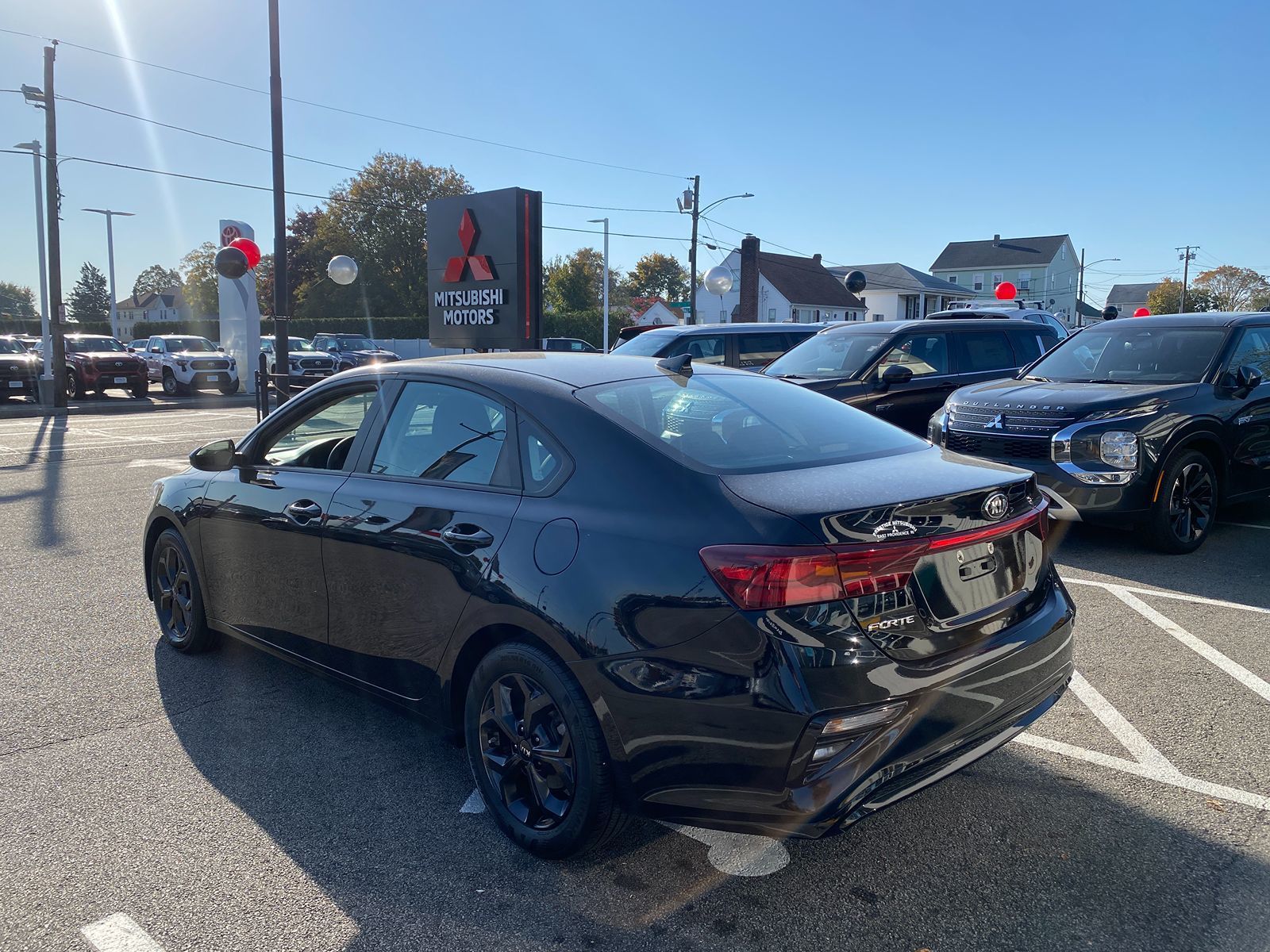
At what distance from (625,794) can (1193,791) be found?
2162 millimetres

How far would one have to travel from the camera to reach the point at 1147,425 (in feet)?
22.3

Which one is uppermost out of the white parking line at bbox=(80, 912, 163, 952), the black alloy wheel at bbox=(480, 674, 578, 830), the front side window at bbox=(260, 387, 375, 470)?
the front side window at bbox=(260, 387, 375, 470)

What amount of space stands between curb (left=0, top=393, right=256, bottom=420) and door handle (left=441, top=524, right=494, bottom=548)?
2226cm

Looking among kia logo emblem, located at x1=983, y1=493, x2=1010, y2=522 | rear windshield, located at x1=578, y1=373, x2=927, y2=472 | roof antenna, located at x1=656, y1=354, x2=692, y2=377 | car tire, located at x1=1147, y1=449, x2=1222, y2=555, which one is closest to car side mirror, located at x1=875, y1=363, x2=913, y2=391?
car tire, located at x1=1147, y1=449, x2=1222, y2=555

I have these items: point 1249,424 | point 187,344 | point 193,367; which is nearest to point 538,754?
point 1249,424

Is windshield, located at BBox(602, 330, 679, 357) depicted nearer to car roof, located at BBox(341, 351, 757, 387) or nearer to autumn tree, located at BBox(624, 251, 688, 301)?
car roof, located at BBox(341, 351, 757, 387)

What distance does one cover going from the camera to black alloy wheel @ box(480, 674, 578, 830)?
296cm

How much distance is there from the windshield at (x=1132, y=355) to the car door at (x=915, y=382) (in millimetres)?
1955

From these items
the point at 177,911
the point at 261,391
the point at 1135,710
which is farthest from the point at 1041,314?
the point at 177,911

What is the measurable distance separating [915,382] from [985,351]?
119 cm

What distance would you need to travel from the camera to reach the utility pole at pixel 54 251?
2298 cm

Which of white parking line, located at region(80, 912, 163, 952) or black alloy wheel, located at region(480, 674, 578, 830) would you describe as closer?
white parking line, located at region(80, 912, 163, 952)

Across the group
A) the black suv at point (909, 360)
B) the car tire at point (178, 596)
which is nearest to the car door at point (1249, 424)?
the black suv at point (909, 360)

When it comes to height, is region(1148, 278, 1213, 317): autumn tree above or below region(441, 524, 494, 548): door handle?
above
